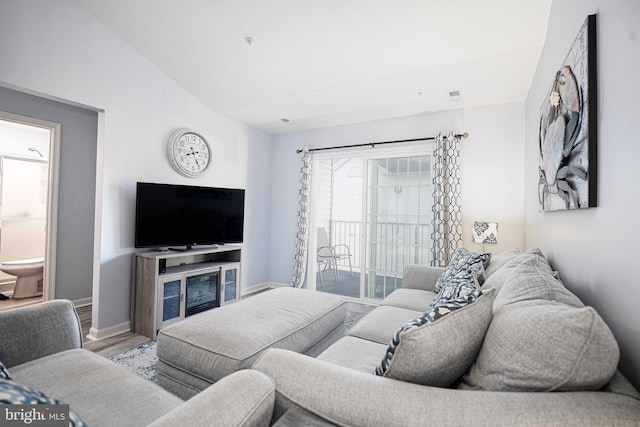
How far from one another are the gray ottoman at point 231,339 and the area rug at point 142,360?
0.59 m

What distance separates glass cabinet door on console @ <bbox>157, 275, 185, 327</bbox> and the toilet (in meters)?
2.15

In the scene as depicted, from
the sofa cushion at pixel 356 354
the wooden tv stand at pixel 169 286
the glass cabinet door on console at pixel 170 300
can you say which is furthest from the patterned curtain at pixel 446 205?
the glass cabinet door on console at pixel 170 300

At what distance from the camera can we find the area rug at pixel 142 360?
215cm

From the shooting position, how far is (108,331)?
110 inches

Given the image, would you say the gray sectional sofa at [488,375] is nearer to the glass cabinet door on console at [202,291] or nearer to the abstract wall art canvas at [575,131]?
the abstract wall art canvas at [575,131]

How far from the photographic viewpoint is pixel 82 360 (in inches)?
52.8

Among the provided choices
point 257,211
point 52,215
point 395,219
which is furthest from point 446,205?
point 52,215

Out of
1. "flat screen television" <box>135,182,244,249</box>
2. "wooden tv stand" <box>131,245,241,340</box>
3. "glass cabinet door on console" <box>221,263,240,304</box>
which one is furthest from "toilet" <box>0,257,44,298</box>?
"glass cabinet door on console" <box>221,263,240,304</box>

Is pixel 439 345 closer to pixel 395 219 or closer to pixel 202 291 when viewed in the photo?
pixel 202 291

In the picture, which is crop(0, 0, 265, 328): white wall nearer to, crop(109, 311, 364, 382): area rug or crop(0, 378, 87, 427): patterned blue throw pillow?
crop(109, 311, 364, 382): area rug

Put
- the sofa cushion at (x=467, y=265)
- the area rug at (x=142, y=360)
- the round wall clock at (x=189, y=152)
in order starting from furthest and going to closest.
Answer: the round wall clock at (x=189, y=152) < the area rug at (x=142, y=360) < the sofa cushion at (x=467, y=265)

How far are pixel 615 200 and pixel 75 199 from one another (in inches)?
185

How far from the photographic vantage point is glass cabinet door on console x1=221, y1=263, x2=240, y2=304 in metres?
3.47

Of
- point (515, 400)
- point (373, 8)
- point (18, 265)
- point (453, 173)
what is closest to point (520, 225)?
point (453, 173)
